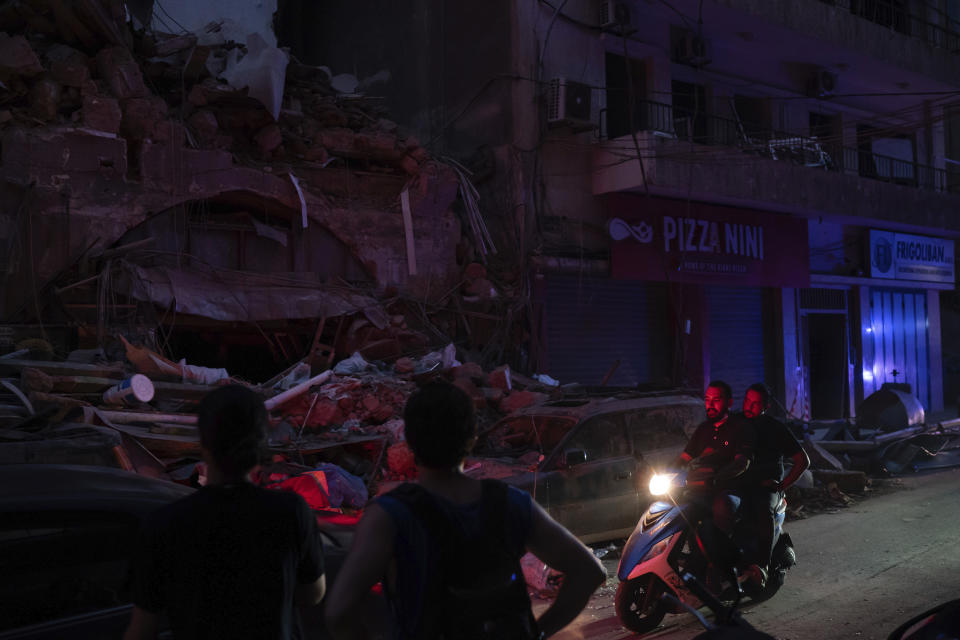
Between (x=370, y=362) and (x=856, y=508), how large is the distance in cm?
654

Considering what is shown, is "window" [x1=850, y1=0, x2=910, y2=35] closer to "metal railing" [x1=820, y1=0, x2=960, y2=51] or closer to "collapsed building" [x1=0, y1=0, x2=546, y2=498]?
"metal railing" [x1=820, y1=0, x2=960, y2=51]

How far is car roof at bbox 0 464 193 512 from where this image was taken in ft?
9.52

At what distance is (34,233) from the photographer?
32.4 ft

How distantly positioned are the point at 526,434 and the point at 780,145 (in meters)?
11.4

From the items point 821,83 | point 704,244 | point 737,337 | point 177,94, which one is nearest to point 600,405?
point 177,94

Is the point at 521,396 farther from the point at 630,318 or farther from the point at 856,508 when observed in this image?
the point at 630,318

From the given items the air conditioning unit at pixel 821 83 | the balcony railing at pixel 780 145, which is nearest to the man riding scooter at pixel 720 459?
the balcony railing at pixel 780 145

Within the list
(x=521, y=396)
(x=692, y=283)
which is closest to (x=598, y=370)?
(x=692, y=283)

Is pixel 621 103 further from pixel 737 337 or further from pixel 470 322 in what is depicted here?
pixel 470 322

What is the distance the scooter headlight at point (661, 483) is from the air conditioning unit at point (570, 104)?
354 inches

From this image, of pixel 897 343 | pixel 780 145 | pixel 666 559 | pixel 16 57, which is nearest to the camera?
pixel 666 559

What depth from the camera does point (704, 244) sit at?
16156mm

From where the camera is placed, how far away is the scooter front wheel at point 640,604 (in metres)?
5.35

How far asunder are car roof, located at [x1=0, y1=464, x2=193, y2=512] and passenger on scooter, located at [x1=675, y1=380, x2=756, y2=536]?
3601 mm
